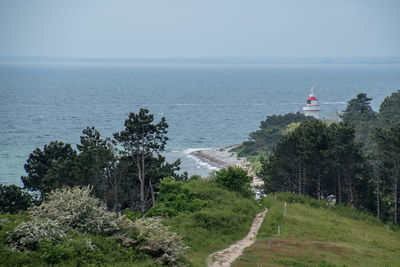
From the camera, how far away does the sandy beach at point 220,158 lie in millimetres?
78750

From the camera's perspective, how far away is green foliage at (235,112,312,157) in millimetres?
85500

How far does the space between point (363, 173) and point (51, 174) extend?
80.4 feet

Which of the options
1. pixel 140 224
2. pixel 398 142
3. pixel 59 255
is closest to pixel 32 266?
pixel 59 255

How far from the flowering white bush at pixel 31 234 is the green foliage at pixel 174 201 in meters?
10.4

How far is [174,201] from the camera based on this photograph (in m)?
28.1

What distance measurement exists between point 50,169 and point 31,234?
70.0 ft

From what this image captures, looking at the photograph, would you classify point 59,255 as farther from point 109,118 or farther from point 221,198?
point 109,118

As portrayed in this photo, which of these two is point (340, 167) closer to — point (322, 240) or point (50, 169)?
point (322, 240)

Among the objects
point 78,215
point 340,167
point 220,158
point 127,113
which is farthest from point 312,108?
point 78,215

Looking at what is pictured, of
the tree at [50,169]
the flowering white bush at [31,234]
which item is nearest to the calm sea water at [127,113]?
the tree at [50,169]

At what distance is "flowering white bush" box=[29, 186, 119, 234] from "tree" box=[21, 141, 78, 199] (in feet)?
56.8

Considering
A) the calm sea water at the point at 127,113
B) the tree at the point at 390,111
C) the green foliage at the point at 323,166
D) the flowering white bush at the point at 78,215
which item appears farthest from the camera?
the calm sea water at the point at 127,113

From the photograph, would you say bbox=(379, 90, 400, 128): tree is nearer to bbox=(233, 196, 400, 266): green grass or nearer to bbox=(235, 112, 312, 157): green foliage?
bbox=(235, 112, 312, 157): green foliage

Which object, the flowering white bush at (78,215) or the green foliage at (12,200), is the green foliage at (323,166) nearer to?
the green foliage at (12,200)
